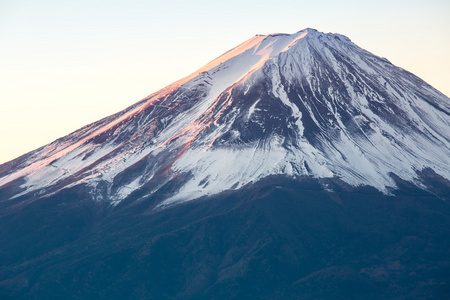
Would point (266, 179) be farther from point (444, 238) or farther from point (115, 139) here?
point (115, 139)

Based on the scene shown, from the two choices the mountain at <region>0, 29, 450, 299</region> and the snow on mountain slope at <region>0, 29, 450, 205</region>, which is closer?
the mountain at <region>0, 29, 450, 299</region>

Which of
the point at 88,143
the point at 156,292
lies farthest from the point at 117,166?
the point at 156,292

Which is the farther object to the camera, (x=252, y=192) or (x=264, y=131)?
(x=264, y=131)

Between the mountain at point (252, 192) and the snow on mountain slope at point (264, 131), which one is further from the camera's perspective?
the snow on mountain slope at point (264, 131)
